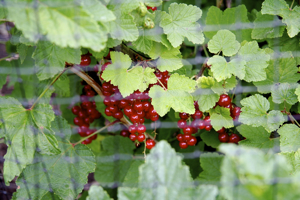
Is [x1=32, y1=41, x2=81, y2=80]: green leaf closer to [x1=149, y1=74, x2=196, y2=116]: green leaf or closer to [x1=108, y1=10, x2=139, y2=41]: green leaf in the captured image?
[x1=108, y1=10, x2=139, y2=41]: green leaf

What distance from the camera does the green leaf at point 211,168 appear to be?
80cm

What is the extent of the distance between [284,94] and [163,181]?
18.7 inches

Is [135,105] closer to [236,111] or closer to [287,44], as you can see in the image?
[236,111]

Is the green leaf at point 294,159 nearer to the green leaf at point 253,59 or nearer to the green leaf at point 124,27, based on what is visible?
the green leaf at point 253,59

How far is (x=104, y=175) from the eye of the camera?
97cm

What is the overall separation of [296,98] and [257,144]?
169 mm

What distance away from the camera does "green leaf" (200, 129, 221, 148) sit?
847 millimetres

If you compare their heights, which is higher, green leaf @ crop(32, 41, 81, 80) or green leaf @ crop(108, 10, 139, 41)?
green leaf @ crop(108, 10, 139, 41)

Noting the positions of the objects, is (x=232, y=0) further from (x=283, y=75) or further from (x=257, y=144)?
(x=257, y=144)

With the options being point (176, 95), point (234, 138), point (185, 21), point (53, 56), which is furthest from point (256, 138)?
point (53, 56)

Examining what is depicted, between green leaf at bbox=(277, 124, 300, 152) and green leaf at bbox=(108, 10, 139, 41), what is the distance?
0.46m

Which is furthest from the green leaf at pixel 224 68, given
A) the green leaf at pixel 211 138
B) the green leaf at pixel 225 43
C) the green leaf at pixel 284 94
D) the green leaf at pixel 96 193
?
the green leaf at pixel 96 193

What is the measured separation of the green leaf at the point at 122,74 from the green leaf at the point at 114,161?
40cm

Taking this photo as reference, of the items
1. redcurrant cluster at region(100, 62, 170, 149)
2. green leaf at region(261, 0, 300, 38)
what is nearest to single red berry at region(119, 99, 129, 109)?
redcurrant cluster at region(100, 62, 170, 149)
